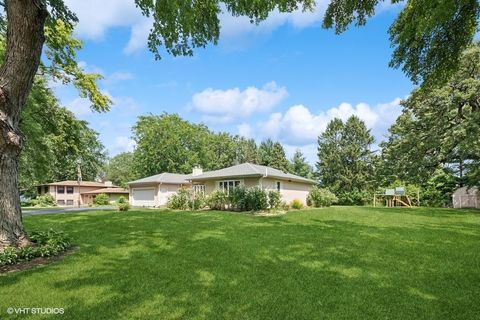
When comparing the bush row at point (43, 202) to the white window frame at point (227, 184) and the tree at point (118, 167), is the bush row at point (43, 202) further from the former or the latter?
the tree at point (118, 167)

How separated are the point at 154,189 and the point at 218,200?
12.3 m

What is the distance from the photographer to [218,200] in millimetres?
22406

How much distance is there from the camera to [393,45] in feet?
19.2

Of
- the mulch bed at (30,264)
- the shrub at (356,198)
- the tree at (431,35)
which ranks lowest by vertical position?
the shrub at (356,198)

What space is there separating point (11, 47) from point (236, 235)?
25.0 feet

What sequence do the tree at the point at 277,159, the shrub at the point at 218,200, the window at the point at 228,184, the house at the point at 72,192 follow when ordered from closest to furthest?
the shrub at the point at 218,200
the window at the point at 228,184
the house at the point at 72,192
the tree at the point at 277,159

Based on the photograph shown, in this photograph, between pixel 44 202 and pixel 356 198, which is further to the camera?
pixel 44 202

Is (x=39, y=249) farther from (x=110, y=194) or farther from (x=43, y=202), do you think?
(x=110, y=194)

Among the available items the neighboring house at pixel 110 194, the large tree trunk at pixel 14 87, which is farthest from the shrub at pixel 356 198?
the large tree trunk at pixel 14 87

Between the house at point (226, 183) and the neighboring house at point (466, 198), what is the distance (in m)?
11.7

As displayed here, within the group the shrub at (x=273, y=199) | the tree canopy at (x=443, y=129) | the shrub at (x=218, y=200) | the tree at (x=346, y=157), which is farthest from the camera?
the tree at (x=346, y=157)

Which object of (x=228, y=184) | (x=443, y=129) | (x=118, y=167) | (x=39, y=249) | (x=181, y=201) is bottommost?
(x=39, y=249)

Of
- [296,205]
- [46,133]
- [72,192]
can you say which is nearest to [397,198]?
[296,205]

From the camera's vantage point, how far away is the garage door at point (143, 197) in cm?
3231
